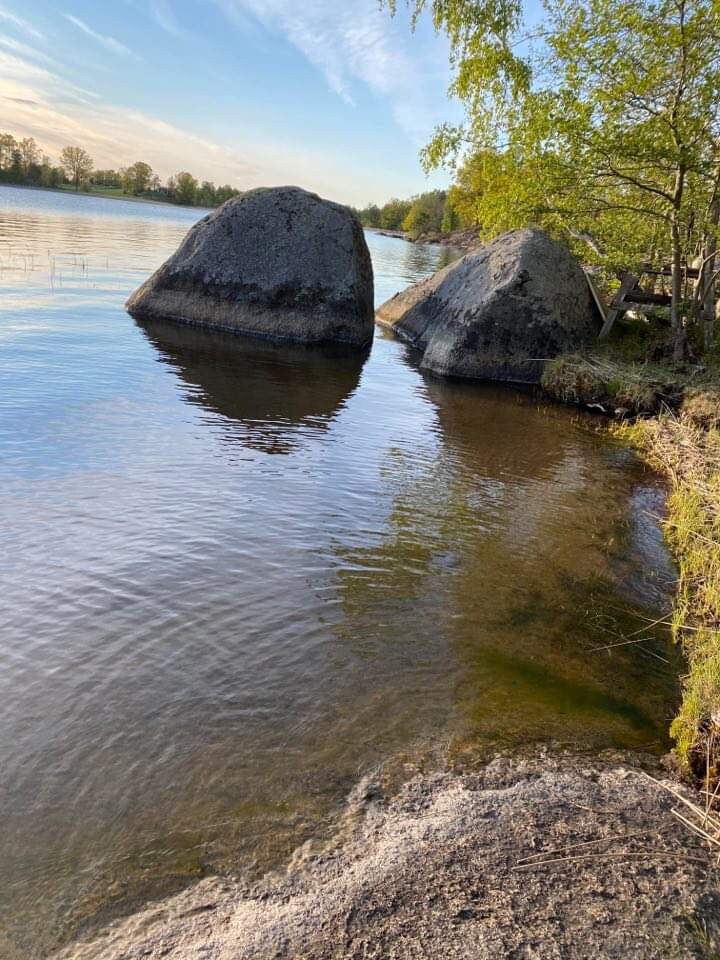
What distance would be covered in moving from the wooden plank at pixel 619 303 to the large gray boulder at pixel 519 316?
245mm

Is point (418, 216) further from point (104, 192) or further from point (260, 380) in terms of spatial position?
point (260, 380)

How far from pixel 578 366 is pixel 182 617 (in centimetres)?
1232

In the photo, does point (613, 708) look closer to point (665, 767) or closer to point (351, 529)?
point (665, 767)

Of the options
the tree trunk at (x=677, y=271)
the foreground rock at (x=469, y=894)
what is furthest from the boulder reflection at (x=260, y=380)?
the tree trunk at (x=677, y=271)

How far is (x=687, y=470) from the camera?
9398 mm

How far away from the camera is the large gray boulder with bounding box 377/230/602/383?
52.4 feet

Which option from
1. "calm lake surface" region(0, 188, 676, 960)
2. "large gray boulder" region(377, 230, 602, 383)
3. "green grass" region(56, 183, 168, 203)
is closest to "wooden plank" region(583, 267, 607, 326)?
"large gray boulder" region(377, 230, 602, 383)

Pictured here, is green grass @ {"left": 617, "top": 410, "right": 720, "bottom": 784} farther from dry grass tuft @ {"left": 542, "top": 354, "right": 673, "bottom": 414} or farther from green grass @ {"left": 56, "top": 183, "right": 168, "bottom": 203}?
green grass @ {"left": 56, "top": 183, "right": 168, "bottom": 203}

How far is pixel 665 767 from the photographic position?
3.98 meters

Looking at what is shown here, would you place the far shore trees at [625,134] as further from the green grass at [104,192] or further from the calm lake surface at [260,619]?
the green grass at [104,192]

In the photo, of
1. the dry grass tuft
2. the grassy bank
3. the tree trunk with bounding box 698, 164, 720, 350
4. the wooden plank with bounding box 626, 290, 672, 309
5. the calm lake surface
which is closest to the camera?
the calm lake surface

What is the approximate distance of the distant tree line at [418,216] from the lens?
393 ft

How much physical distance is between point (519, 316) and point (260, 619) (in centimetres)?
1281

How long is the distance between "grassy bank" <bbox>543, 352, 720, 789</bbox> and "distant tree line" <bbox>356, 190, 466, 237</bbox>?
315 feet
